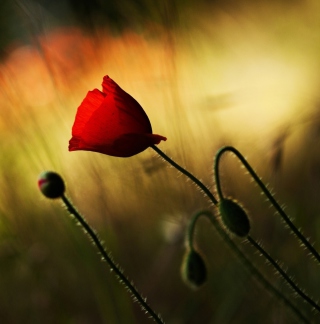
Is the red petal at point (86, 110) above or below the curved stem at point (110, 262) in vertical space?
above

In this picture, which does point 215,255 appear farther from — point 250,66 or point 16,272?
point 250,66

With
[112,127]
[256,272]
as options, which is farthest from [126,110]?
[256,272]

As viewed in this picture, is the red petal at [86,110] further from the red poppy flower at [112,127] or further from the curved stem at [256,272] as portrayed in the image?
the curved stem at [256,272]

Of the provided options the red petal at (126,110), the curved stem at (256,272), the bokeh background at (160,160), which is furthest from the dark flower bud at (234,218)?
the bokeh background at (160,160)

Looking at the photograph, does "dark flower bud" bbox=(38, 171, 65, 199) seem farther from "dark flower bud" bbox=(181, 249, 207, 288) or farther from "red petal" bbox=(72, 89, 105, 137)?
"dark flower bud" bbox=(181, 249, 207, 288)

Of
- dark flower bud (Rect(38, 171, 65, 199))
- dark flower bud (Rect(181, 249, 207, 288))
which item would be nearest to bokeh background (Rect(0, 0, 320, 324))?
dark flower bud (Rect(181, 249, 207, 288))

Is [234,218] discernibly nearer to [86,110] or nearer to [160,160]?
[86,110]
